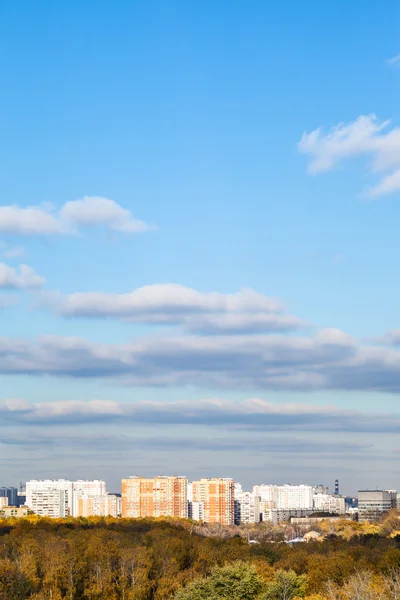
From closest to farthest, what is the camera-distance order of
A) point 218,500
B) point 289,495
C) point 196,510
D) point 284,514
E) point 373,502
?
point 218,500, point 196,510, point 373,502, point 284,514, point 289,495

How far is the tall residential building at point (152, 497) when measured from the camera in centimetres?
12612

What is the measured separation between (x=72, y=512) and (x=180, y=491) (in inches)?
901

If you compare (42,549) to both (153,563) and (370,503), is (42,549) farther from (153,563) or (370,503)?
(370,503)

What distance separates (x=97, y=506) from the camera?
449ft

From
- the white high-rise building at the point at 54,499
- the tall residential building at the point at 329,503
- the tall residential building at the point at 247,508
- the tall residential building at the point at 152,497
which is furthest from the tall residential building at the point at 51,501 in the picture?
the tall residential building at the point at 329,503

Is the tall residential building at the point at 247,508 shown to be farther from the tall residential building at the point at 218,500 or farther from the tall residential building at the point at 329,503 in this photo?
the tall residential building at the point at 329,503

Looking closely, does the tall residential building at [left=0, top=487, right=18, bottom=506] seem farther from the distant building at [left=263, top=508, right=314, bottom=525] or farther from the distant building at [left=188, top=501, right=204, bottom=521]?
the distant building at [left=188, top=501, right=204, bottom=521]

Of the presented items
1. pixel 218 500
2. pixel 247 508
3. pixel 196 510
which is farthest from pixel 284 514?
pixel 196 510

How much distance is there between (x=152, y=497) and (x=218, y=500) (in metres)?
10.5

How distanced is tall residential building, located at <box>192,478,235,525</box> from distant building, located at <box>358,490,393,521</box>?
21.9 m

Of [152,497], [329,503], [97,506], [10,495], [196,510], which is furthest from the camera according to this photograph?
[10,495]

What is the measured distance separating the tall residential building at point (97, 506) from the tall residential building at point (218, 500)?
1314cm

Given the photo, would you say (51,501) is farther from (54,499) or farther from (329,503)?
(329,503)

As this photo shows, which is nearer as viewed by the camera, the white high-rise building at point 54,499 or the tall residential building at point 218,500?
the tall residential building at point 218,500
